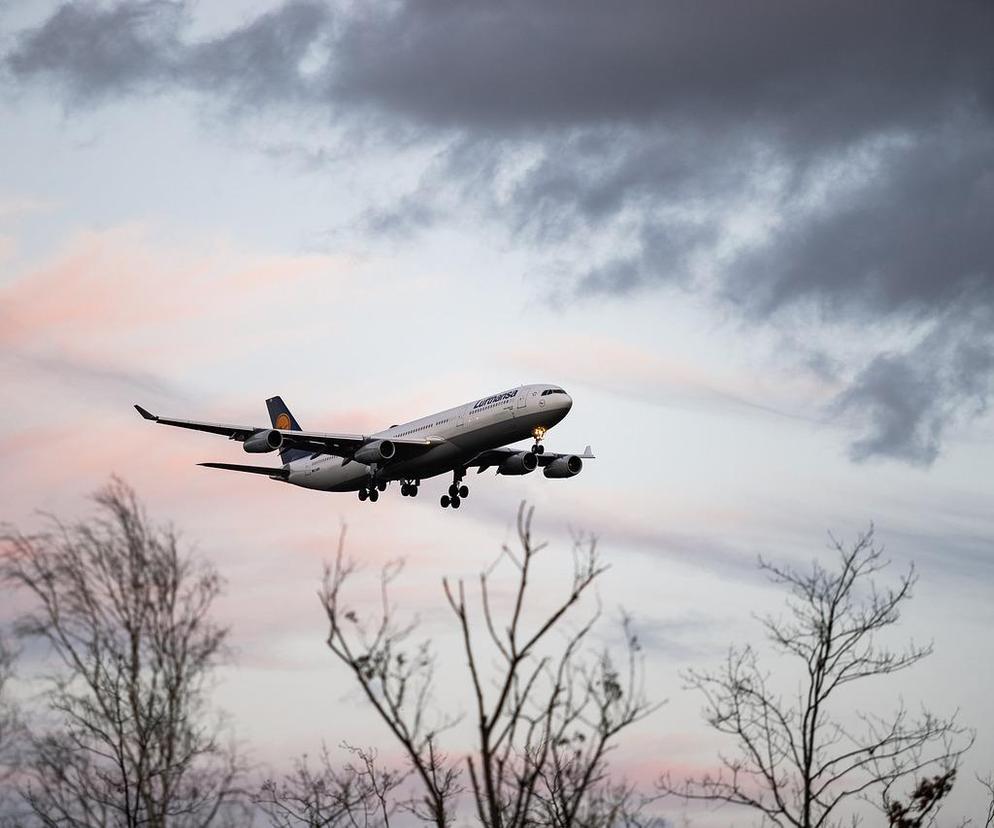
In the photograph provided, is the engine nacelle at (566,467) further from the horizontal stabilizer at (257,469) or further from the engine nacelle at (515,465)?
the horizontal stabilizer at (257,469)

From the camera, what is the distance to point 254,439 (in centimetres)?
8000

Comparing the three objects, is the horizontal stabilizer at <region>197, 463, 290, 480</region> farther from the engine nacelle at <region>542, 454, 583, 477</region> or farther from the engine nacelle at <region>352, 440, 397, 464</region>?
the engine nacelle at <region>542, 454, 583, 477</region>

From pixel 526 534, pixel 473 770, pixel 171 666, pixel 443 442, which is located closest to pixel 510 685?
pixel 473 770

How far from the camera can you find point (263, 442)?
261ft

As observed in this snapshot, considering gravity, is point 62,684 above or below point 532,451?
below

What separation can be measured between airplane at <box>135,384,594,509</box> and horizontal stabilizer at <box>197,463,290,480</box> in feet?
0.21

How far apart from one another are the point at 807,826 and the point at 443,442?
54.4 meters

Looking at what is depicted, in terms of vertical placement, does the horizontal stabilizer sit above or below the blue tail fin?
below

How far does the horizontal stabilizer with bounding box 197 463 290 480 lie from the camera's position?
90250 mm

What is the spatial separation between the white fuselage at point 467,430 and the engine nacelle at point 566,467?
7.42 m

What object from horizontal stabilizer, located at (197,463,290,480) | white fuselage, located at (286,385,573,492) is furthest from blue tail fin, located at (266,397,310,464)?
white fuselage, located at (286,385,573,492)

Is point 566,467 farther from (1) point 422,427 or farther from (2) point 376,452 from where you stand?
(2) point 376,452

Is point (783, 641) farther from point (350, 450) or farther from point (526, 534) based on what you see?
point (350, 450)

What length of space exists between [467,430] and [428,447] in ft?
10.1
